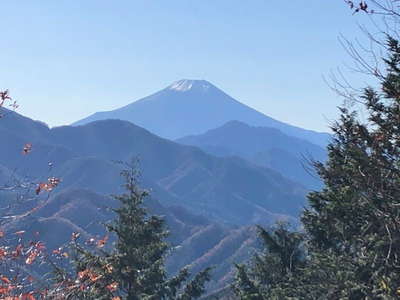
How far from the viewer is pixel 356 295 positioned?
51.0 feet

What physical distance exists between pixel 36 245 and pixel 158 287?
1253 centimetres

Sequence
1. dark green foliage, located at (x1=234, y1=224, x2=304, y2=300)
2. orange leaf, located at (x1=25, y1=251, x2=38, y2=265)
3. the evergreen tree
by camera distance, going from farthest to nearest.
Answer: dark green foliage, located at (x1=234, y1=224, x2=304, y2=300) < the evergreen tree < orange leaf, located at (x1=25, y1=251, x2=38, y2=265)

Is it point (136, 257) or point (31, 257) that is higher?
point (31, 257)

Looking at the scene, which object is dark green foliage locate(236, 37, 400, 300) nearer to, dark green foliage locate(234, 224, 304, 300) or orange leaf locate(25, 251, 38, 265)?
dark green foliage locate(234, 224, 304, 300)

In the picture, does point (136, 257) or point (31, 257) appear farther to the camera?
point (136, 257)

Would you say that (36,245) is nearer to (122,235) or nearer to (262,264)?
(122,235)

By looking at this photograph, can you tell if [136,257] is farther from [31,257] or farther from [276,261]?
[31,257]

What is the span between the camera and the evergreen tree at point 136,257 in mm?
18156

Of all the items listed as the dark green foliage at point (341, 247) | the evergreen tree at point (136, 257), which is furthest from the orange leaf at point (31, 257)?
the evergreen tree at point (136, 257)

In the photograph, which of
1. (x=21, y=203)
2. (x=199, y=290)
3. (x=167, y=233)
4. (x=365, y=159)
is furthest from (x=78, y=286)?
(x=199, y=290)

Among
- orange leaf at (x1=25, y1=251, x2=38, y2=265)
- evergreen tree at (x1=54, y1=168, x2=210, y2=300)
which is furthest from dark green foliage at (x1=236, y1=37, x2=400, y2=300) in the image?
orange leaf at (x1=25, y1=251, x2=38, y2=265)

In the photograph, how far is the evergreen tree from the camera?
59.6ft

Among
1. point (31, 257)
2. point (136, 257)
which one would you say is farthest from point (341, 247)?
point (31, 257)

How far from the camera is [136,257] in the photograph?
19.0 metres
